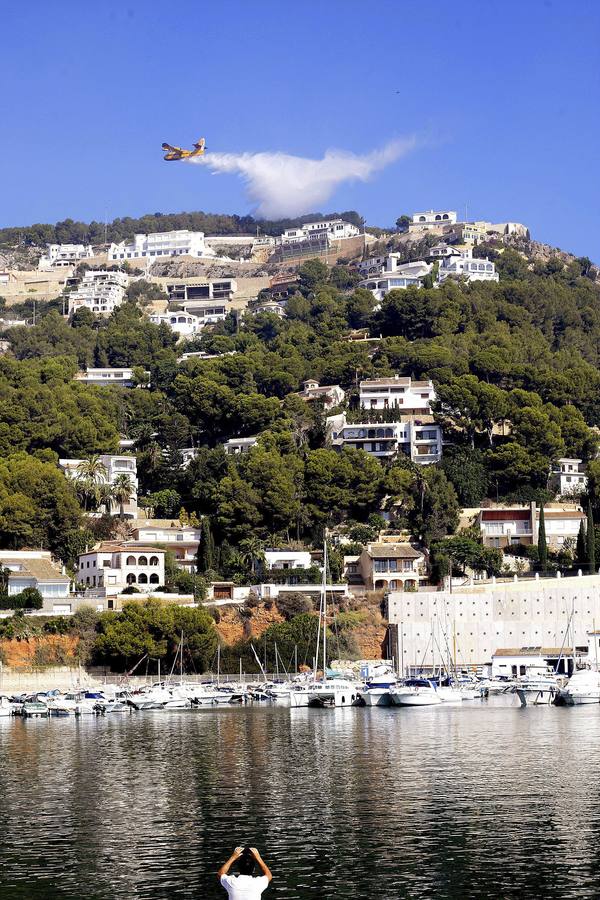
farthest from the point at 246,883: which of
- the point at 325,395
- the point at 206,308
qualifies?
the point at 206,308

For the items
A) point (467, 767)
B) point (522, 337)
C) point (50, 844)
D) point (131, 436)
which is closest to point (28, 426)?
point (131, 436)

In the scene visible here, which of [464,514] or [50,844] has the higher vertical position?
[464,514]

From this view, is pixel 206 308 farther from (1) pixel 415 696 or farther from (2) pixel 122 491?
(1) pixel 415 696

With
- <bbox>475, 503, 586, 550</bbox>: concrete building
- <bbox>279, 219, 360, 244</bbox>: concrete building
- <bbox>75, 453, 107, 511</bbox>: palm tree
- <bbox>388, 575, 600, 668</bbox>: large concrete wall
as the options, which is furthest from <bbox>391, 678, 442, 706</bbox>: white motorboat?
<bbox>279, 219, 360, 244</bbox>: concrete building

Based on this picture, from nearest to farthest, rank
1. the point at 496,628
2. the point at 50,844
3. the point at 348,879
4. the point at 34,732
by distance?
1. the point at 348,879
2. the point at 50,844
3. the point at 34,732
4. the point at 496,628

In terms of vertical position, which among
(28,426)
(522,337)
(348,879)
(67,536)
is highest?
(522,337)

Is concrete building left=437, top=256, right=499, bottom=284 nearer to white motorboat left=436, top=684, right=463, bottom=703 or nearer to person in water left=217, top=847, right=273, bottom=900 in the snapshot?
white motorboat left=436, top=684, right=463, bottom=703

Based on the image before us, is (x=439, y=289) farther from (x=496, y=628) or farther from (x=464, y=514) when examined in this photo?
(x=496, y=628)
